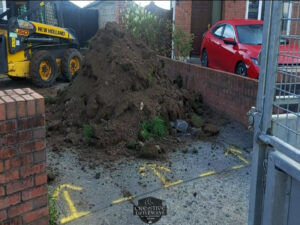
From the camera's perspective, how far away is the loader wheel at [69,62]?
38.6 feet

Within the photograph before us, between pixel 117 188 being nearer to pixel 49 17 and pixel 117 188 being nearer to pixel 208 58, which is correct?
pixel 208 58

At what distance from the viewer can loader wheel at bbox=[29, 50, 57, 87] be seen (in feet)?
34.3

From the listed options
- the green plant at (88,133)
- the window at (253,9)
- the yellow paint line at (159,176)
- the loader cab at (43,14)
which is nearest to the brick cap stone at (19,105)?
the yellow paint line at (159,176)

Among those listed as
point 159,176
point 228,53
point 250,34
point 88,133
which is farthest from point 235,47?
point 159,176

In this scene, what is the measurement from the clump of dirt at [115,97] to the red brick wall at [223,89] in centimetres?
43

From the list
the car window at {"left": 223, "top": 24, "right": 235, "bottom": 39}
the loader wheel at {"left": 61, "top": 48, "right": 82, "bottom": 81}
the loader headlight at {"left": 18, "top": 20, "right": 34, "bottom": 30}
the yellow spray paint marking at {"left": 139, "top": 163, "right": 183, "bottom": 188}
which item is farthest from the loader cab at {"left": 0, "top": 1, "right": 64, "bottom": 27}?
the yellow spray paint marking at {"left": 139, "top": 163, "right": 183, "bottom": 188}

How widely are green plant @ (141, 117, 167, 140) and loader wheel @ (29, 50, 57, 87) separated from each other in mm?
5531

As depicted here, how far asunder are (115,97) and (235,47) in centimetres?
360

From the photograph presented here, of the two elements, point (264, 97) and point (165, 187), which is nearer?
point (264, 97)

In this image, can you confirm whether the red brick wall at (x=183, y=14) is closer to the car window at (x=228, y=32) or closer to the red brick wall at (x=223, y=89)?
the car window at (x=228, y=32)

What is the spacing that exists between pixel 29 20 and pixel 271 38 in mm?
10147

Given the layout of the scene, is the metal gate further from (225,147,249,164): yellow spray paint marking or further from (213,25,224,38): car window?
(213,25,224,38): car window

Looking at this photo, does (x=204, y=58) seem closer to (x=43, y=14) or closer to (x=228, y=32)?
(x=228, y=32)

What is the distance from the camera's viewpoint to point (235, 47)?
858 cm
